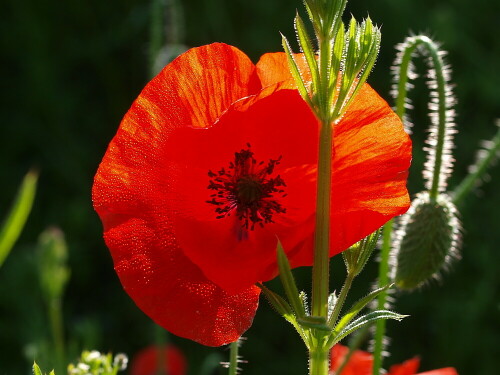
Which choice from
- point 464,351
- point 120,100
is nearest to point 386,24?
point 120,100

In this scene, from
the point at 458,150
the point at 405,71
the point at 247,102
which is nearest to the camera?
the point at 247,102

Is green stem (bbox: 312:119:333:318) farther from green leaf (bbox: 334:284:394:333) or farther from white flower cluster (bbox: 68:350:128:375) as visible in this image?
white flower cluster (bbox: 68:350:128:375)

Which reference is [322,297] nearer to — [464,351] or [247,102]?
[247,102]

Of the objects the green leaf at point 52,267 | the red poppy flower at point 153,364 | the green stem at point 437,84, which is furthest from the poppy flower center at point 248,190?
the red poppy flower at point 153,364

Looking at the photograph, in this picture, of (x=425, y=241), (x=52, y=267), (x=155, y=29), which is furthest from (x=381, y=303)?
(x=155, y=29)

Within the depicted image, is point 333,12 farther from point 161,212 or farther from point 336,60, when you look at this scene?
point 161,212

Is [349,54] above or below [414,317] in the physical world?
above
